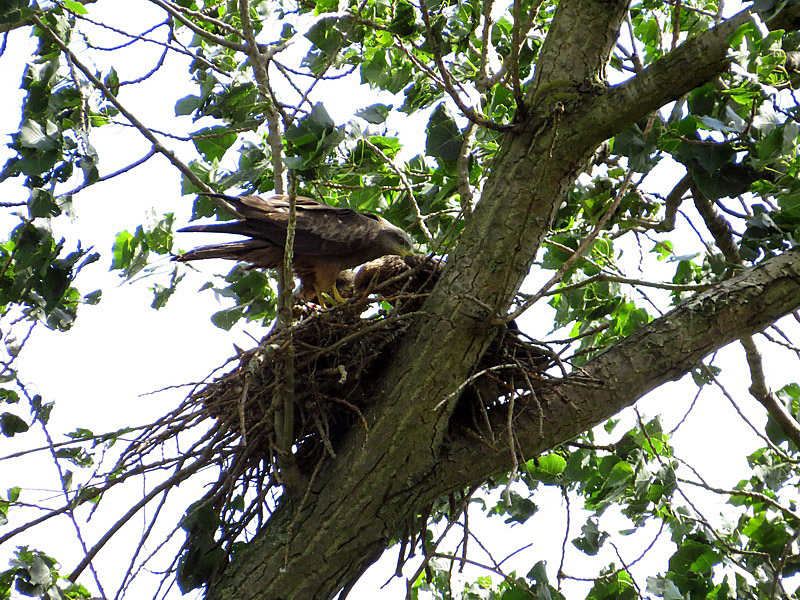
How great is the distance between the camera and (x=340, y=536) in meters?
2.71

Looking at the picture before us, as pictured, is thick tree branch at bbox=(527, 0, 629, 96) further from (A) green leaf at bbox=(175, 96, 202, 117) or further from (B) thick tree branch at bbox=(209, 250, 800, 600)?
(A) green leaf at bbox=(175, 96, 202, 117)

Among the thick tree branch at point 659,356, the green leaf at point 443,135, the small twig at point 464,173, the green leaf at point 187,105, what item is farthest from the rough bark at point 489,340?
the green leaf at point 187,105

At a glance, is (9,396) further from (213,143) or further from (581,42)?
(581,42)

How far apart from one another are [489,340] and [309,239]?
2.05m

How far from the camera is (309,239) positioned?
4598 mm

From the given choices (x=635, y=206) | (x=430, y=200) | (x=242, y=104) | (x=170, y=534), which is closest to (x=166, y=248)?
(x=242, y=104)

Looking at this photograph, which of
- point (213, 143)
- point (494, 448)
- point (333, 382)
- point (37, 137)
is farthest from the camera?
point (213, 143)

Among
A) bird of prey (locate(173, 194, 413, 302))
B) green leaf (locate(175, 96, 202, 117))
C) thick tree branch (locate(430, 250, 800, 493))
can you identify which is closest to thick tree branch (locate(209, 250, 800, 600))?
thick tree branch (locate(430, 250, 800, 493))

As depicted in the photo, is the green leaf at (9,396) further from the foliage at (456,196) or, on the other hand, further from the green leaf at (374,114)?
the green leaf at (374,114)

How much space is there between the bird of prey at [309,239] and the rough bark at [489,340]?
4.55 feet

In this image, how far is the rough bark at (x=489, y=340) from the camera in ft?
8.87

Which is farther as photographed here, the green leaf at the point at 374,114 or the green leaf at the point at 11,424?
the green leaf at the point at 11,424

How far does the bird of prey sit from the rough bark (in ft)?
4.55

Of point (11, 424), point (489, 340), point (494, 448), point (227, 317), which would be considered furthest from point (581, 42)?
point (11, 424)
